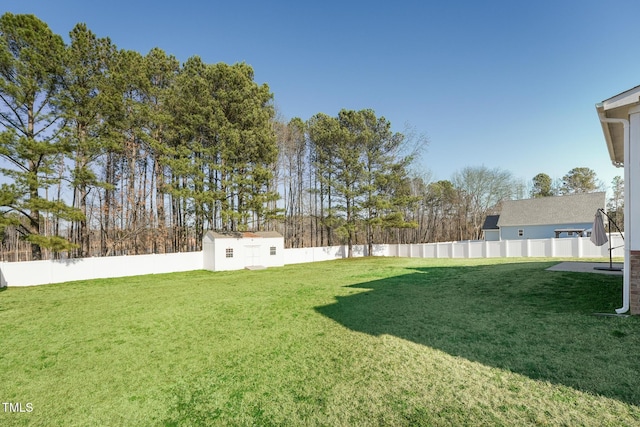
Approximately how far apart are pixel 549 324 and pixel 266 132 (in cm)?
1970

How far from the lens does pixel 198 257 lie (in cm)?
1789

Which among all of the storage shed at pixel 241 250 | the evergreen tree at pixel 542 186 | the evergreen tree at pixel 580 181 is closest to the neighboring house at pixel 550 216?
the evergreen tree at pixel 542 186

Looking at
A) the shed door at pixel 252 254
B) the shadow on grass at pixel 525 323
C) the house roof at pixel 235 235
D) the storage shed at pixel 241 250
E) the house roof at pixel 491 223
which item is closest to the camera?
the shadow on grass at pixel 525 323

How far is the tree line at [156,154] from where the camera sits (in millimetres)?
13523

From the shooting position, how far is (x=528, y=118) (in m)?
Result: 15.3

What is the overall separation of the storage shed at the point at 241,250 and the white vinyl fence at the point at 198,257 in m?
1.38

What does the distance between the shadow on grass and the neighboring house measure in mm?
19971

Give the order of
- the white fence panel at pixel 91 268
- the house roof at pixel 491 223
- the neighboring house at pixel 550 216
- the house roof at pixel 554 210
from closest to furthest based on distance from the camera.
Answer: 1. the white fence panel at pixel 91 268
2. the neighboring house at pixel 550 216
3. the house roof at pixel 554 210
4. the house roof at pixel 491 223

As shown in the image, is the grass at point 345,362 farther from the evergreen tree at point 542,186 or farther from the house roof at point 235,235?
the evergreen tree at point 542,186

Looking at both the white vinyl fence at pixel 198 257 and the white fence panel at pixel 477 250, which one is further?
the white fence panel at pixel 477 250

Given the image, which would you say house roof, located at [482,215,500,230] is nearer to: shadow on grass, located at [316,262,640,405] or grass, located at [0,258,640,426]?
shadow on grass, located at [316,262,640,405]

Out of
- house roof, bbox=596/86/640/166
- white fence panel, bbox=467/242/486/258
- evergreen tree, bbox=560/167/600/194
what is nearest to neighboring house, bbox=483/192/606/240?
white fence panel, bbox=467/242/486/258

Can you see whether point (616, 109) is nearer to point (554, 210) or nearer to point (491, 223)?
point (554, 210)

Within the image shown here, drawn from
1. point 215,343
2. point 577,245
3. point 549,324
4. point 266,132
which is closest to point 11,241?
point 266,132
